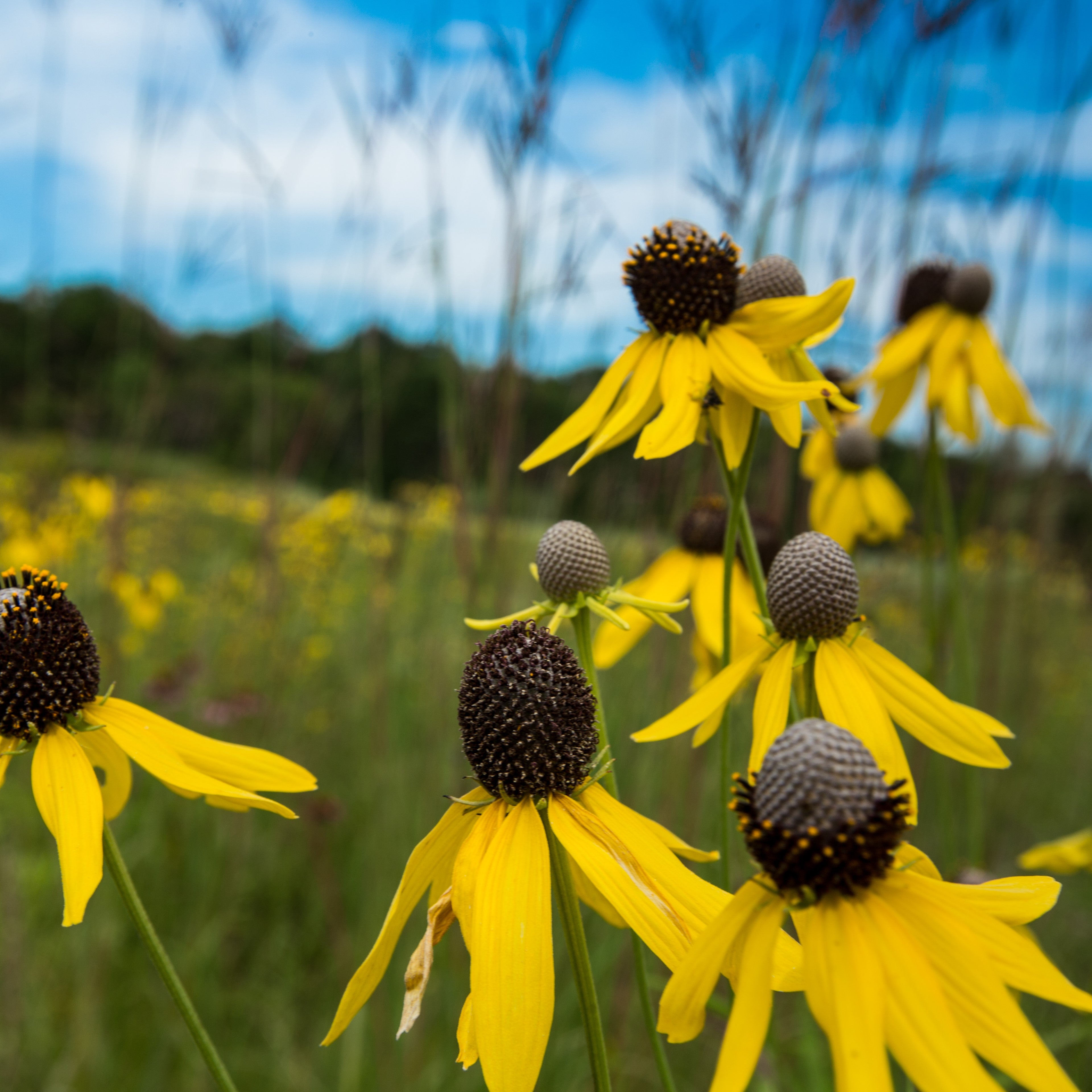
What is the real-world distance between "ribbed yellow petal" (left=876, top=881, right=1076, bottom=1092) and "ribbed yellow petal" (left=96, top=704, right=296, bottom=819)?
0.48 metres

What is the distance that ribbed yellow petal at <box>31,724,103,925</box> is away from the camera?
742mm

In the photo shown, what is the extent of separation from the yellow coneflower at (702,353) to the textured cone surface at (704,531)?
0.53m

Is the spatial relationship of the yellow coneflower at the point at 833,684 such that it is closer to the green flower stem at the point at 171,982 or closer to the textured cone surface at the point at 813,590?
the textured cone surface at the point at 813,590

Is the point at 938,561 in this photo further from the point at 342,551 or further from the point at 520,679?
the point at 520,679

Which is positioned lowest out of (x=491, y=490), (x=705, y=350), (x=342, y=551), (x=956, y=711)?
(x=342, y=551)

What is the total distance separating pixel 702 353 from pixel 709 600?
622 mm

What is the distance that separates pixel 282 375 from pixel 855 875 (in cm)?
344

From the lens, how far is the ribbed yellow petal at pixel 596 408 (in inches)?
47.1

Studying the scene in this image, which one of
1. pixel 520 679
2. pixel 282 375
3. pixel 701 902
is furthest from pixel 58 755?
pixel 282 375

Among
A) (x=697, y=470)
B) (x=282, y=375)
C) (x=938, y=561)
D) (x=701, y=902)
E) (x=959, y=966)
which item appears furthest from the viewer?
(x=938, y=561)

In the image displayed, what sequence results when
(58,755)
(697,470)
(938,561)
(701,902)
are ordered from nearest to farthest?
1. (701,902)
2. (58,755)
3. (697,470)
4. (938,561)

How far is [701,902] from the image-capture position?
75 cm

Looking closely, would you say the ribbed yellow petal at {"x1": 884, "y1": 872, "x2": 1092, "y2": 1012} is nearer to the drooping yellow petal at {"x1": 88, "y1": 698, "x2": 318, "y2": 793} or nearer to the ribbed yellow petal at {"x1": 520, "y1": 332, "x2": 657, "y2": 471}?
the drooping yellow petal at {"x1": 88, "y1": 698, "x2": 318, "y2": 793}

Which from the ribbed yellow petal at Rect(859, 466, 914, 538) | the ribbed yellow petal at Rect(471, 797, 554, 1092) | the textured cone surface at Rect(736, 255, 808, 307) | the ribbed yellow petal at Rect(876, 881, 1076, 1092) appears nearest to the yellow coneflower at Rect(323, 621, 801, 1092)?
the ribbed yellow petal at Rect(471, 797, 554, 1092)
